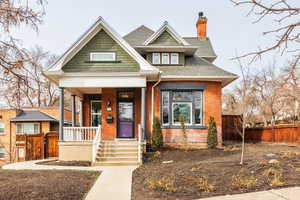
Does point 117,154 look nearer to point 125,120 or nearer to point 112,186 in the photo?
point 125,120

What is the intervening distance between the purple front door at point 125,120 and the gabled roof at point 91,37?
108 inches

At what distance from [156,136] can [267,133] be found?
8.34 m

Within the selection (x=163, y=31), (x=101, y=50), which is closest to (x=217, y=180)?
(x=101, y=50)

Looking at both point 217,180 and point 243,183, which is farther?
point 217,180

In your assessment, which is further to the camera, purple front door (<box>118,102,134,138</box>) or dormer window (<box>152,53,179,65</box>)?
dormer window (<box>152,53,179,65</box>)

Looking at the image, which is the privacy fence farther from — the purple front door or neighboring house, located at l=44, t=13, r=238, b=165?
the purple front door

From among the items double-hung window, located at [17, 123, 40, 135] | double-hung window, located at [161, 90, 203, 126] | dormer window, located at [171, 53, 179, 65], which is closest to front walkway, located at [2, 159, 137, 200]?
double-hung window, located at [161, 90, 203, 126]

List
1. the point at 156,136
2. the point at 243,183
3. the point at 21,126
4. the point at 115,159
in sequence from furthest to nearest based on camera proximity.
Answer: the point at 21,126, the point at 156,136, the point at 115,159, the point at 243,183

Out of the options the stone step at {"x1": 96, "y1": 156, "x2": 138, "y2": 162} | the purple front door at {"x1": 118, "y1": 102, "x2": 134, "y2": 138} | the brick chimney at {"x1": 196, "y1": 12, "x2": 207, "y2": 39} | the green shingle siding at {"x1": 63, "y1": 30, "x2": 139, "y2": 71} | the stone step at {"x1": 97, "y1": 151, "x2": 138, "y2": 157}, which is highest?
the brick chimney at {"x1": 196, "y1": 12, "x2": 207, "y2": 39}

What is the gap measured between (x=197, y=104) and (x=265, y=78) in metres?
19.1

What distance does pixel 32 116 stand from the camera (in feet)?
79.0

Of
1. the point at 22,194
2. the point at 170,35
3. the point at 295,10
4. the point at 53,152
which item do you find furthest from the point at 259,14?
the point at 53,152

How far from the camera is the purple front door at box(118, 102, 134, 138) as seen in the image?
13.6 metres

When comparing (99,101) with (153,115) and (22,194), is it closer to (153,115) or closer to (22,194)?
(153,115)
